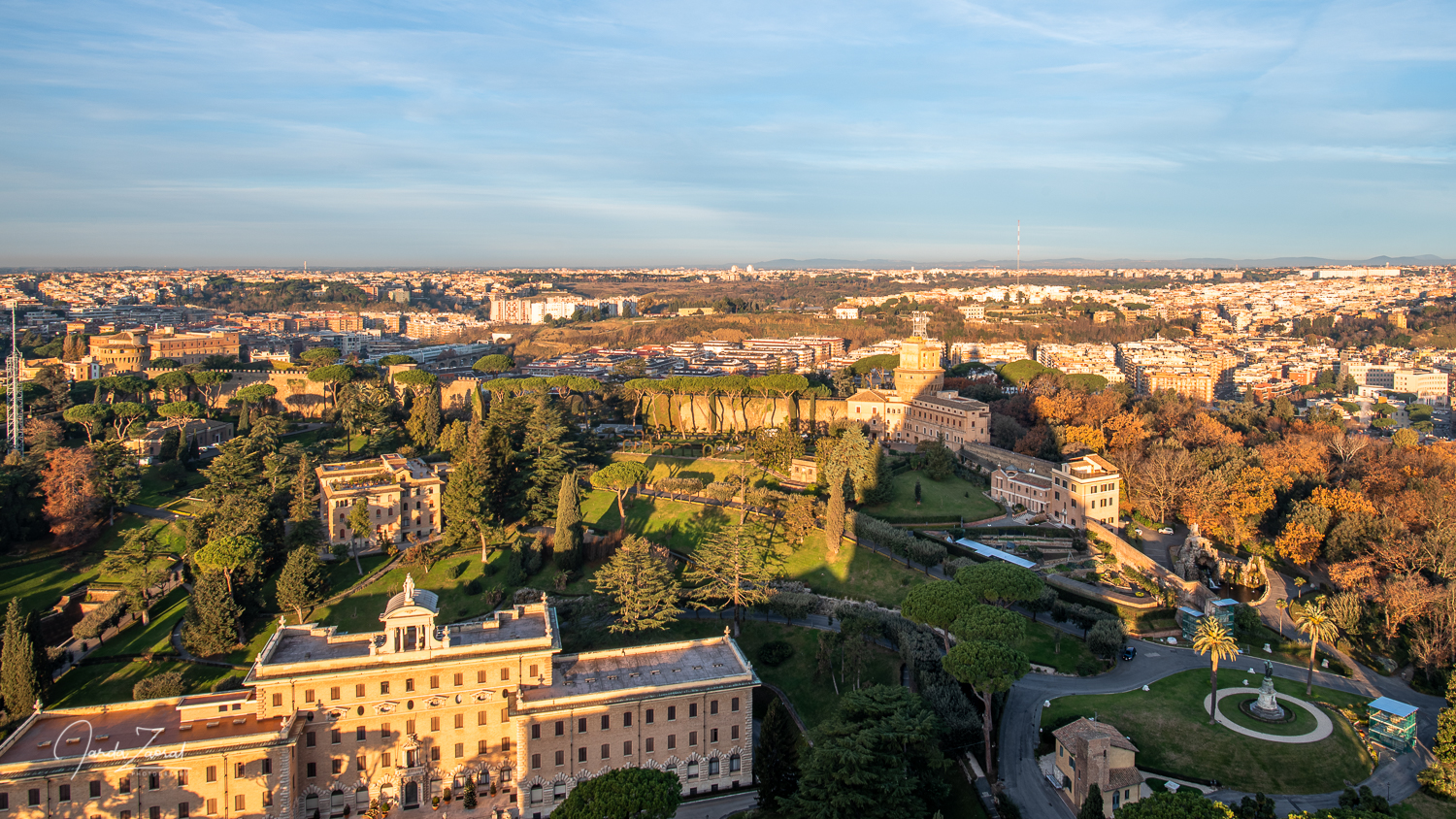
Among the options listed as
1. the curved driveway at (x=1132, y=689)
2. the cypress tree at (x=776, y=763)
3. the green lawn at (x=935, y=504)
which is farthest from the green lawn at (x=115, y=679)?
the green lawn at (x=935, y=504)

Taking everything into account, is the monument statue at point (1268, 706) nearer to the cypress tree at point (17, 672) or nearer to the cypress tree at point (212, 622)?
the cypress tree at point (212, 622)

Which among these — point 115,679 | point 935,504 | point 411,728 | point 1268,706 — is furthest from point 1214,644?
point 115,679

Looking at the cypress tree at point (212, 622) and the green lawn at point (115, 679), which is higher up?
the cypress tree at point (212, 622)

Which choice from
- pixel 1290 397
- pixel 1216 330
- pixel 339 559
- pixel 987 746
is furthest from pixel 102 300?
pixel 1216 330

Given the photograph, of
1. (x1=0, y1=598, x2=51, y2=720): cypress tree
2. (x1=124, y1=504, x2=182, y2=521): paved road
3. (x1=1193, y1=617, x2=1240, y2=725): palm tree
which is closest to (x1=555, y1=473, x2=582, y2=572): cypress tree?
(x1=0, y1=598, x2=51, y2=720): cypress tree

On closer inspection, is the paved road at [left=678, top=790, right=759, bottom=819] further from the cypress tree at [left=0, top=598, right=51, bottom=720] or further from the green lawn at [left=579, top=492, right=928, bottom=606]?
the cypress tree at [left=0, top=598, right=51, bottom=720]
